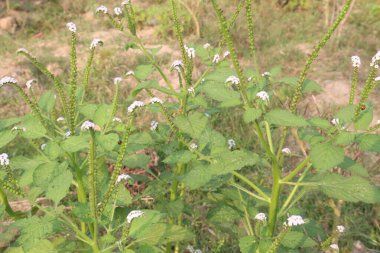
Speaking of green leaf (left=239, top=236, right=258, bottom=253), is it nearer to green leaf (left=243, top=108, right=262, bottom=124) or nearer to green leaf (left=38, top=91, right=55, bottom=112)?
green leaf (left=243, top=108, right=262, bottom=124)

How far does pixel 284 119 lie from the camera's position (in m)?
1.49

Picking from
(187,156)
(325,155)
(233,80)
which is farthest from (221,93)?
(325,155)

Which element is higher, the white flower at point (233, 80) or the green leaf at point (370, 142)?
the white flower at point (233, 80)

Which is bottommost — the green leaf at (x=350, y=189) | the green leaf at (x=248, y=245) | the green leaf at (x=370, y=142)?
the green leaf at (x=248, y=245)

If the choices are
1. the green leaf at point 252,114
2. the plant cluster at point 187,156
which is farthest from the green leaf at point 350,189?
the green leaf at point 252,114

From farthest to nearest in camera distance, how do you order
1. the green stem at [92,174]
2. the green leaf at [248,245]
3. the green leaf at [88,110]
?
the green leaf at [88,110], the green leaf at [248,245], the green stem at [92,174]

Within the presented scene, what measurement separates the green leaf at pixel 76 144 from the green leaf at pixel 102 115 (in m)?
0.09

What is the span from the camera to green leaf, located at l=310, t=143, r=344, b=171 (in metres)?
1.45

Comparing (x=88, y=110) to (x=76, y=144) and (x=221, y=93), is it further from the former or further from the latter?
(x=221, y=93)

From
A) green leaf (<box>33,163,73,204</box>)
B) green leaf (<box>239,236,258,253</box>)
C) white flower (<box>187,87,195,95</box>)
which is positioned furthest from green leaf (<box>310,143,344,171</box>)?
green leaf (<box>33,163,73,204</box>)

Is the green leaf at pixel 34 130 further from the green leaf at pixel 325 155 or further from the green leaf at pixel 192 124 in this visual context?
the green leaf at pixel 325 155

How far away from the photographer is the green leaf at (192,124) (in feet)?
5.62

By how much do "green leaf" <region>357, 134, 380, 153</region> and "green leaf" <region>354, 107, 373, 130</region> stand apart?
2.6 inches

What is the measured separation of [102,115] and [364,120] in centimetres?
93
